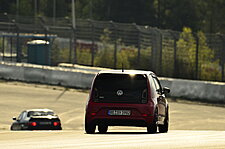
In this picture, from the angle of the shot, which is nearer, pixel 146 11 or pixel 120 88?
pixel 120 88

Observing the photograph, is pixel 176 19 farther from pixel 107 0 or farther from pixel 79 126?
pixel 79 126

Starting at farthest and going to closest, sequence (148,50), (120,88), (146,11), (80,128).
Result: (146,11) → (148,50) → (80,128) → (120,88)

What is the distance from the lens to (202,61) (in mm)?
40344

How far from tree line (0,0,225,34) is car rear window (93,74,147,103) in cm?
8782

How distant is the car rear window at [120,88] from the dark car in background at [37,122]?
8227 millimetres

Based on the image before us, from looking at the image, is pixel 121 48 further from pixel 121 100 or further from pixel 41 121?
pixel 121 100

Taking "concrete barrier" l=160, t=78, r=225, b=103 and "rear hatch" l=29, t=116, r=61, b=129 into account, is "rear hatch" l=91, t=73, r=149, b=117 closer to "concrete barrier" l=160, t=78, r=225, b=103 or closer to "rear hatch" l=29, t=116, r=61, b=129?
"rear hatch" l=29, t=116, r=61, b=129

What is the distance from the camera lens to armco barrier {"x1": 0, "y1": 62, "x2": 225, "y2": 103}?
32.8 metres

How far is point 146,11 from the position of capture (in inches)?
4705

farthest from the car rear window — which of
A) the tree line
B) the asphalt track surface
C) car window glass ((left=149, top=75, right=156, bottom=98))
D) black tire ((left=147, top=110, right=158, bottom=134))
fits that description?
the tree line

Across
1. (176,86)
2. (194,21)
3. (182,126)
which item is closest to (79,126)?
(182,126)

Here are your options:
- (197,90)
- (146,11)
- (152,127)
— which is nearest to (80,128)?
(197,90)

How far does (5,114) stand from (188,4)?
85779mm

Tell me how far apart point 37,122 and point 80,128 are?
1319 millimetres
